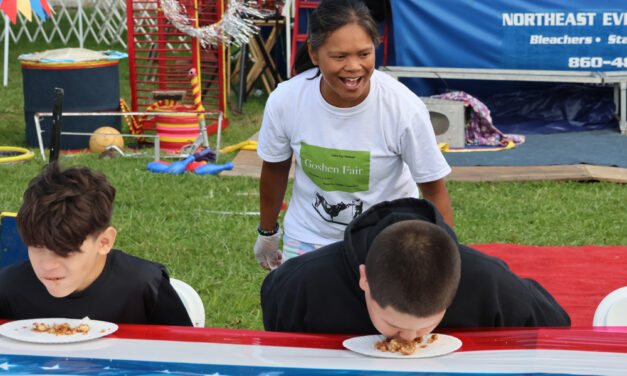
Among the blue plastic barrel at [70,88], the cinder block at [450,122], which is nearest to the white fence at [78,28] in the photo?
the blue plastic barrel at [70,88]

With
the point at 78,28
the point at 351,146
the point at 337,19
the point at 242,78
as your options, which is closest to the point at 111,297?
the point at 351,146

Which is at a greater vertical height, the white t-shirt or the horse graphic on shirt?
the white t-shirt

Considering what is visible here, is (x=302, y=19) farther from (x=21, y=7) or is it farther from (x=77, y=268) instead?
(x=77, y=268)

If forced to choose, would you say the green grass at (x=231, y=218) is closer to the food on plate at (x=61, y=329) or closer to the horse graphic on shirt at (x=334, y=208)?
the horse graphic on shirt at (x=334, y=208)

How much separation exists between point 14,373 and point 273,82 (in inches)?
414

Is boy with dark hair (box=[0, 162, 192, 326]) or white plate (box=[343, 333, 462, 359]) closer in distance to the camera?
white plate (box=[343, 333, 462, 359])

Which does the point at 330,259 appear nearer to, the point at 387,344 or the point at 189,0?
the point at 387,344

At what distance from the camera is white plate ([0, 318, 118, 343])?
6.81ft

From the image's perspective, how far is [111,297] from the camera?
7.95ft

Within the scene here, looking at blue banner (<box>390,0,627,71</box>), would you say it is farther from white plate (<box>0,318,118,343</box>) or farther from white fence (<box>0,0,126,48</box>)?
white plate (<box>0,318,118,343</box>)

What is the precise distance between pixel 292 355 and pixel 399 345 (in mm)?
252

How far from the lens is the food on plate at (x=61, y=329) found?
2129 millimetres

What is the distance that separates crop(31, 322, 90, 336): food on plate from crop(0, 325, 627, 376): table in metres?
0.05

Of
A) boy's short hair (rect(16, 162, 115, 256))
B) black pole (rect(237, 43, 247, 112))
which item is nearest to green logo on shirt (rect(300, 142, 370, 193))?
boy's short hair (rect(16, 162, 115, 256))
